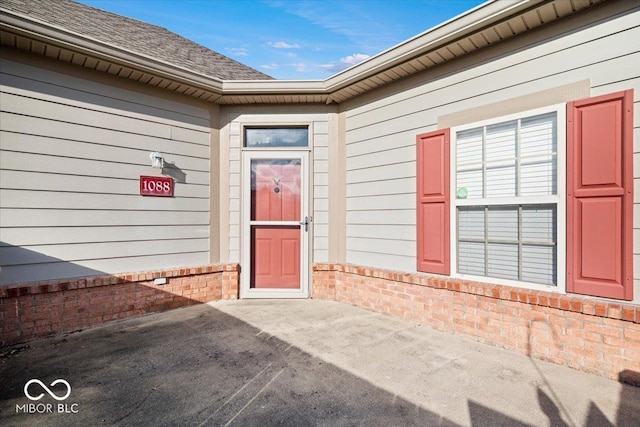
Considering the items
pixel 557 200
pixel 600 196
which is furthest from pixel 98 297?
pixel 600 196

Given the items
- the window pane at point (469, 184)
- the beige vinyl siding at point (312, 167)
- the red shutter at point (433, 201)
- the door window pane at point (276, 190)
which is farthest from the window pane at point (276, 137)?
the window pane at point (469, 184)

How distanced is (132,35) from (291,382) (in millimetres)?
4954

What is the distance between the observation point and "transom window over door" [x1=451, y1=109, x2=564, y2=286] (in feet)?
8.38

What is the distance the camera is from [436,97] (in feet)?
10.8

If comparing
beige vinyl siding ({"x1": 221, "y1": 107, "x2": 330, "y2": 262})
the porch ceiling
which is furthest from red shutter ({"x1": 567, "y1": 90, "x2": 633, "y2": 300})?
beige vinyl siding ({"x1": 221, "y1": 107, "x2": 330, "y2": 262})

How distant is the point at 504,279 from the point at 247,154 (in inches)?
130

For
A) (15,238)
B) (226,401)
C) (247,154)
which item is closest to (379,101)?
(247,154)

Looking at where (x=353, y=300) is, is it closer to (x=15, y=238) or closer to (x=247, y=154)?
(x=247, y=154)

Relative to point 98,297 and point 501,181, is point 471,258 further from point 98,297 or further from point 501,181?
point 98,297

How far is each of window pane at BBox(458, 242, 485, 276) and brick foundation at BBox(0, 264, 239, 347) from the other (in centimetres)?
275

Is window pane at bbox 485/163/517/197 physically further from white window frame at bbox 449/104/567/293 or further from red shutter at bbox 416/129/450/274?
red shutter at bbox 416/129/450/274

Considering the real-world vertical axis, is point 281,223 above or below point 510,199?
below

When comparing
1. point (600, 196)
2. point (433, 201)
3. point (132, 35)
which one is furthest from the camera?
point (132, 35)

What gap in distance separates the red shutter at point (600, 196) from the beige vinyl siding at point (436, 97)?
0.23 feet
